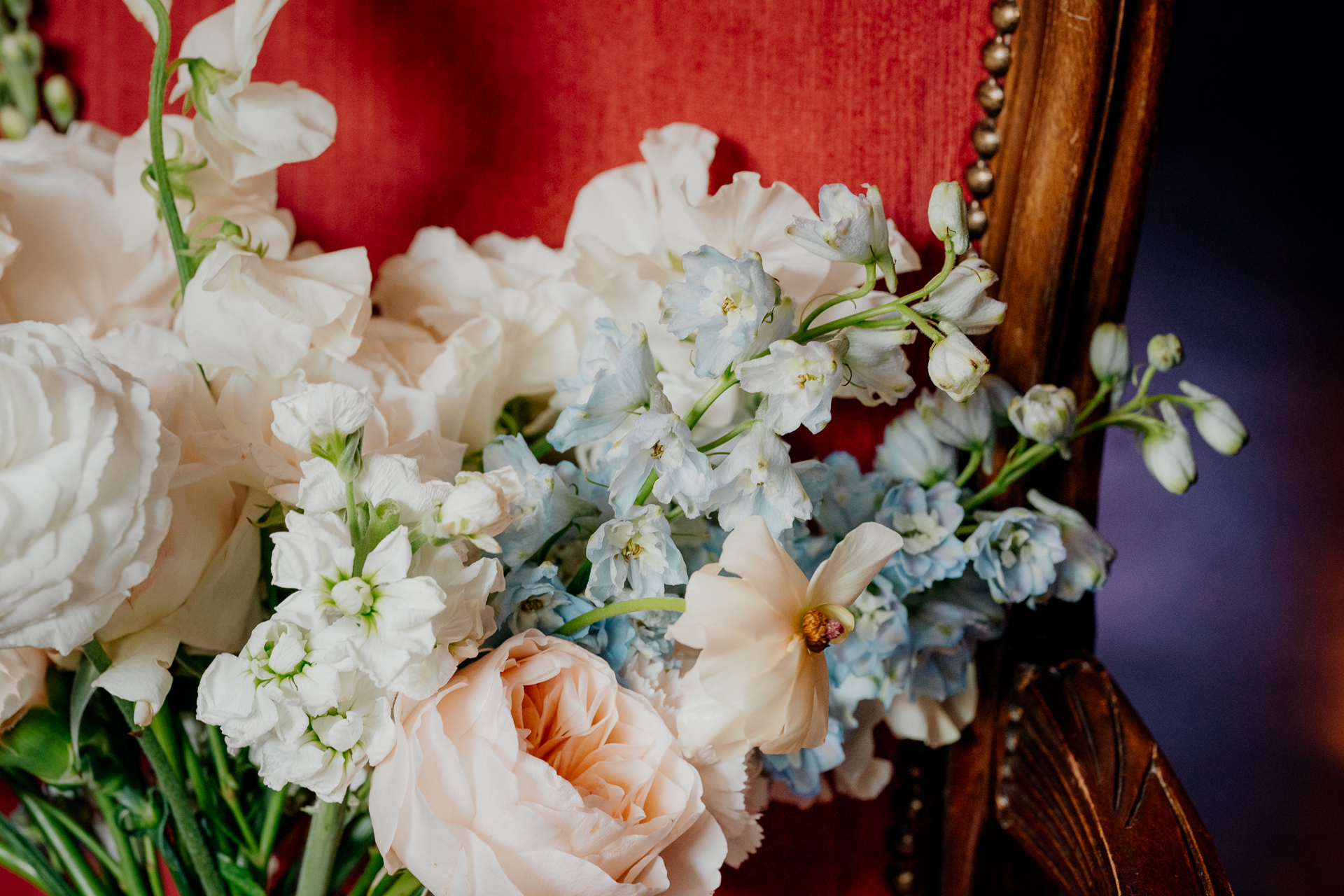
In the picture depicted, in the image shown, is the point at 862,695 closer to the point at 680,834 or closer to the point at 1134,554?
the point at 680,834

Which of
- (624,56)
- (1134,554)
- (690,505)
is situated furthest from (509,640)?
(1134,554)

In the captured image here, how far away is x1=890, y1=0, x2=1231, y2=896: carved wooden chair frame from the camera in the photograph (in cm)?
47

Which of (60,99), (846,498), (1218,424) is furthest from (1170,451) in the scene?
(60,99)

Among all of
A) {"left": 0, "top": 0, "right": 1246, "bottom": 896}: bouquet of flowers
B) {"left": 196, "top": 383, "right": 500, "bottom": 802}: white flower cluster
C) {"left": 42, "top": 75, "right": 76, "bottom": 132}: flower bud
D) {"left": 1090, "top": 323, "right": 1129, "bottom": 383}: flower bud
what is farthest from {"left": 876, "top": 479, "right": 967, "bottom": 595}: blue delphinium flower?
{"left": 42, "top": 75, "right": 76, "bottom": 132}: flower bud

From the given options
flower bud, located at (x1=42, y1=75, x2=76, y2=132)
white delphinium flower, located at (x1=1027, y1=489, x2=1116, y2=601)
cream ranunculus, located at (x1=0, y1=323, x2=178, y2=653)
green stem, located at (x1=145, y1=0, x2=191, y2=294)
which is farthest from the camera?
flower bud, located at (x1=42, y1=75, x2=76, y2=132)

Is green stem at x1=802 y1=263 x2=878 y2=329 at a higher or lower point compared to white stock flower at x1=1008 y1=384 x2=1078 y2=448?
higher

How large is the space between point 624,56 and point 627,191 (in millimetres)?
99

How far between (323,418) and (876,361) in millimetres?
200

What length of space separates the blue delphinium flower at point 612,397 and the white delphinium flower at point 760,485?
45 millimetres

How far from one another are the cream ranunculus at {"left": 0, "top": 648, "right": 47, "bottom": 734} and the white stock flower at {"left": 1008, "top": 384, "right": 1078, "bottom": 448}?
44 cm

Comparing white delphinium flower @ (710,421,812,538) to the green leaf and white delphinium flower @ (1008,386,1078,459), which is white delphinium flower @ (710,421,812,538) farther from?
the green leaf

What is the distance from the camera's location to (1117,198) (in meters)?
0.51

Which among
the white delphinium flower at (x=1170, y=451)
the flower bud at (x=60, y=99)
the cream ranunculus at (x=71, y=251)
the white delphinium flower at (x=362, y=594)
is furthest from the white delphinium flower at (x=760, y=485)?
the flower bud at (x=60, y=99)

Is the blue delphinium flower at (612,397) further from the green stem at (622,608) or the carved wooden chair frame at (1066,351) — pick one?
the carved wooden chair frame at (1066,351)
